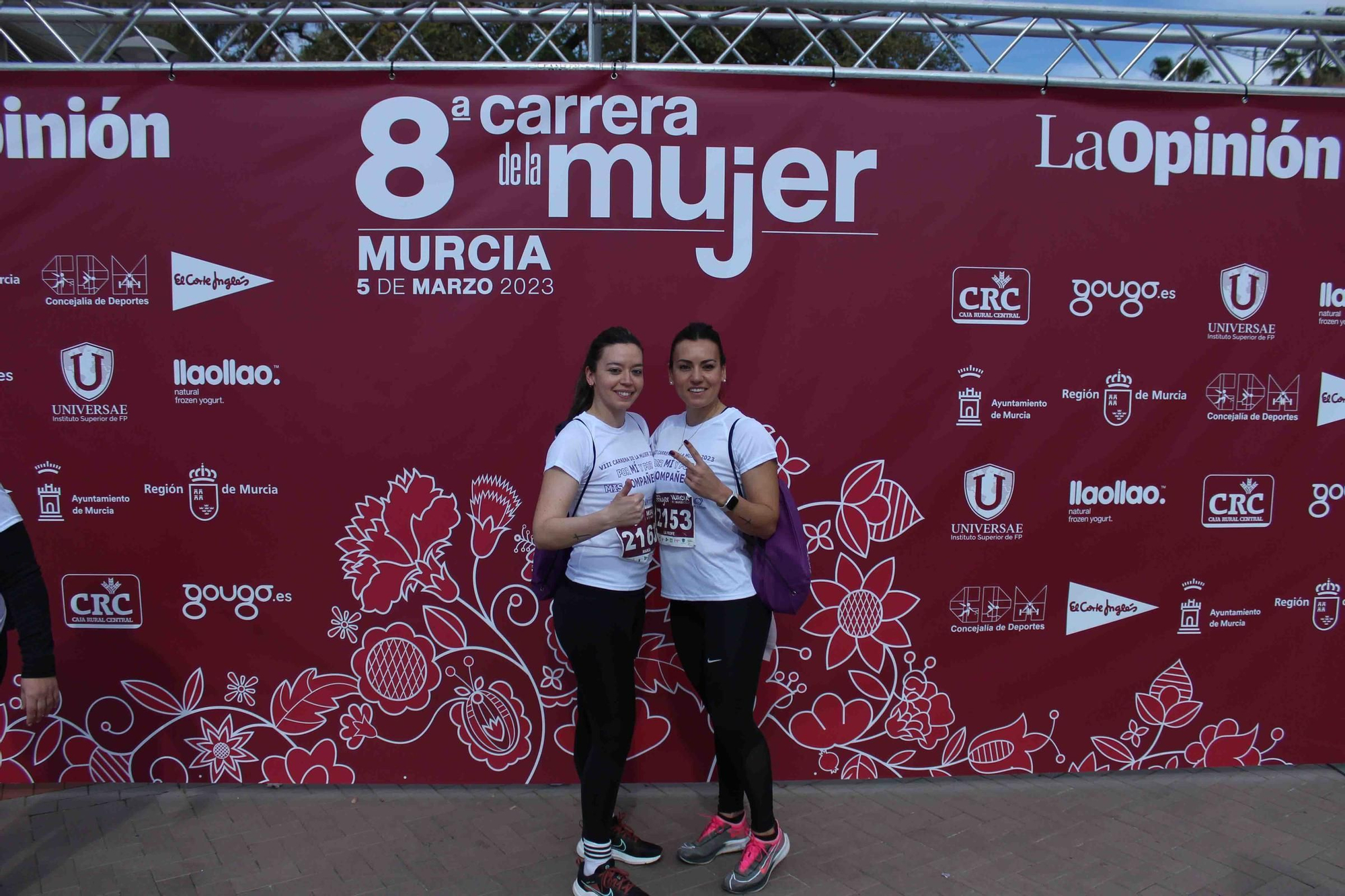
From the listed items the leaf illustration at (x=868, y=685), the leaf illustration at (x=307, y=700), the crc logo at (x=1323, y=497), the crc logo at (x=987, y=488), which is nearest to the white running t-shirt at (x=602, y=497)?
the leaf illustration at (x=868, y=685)

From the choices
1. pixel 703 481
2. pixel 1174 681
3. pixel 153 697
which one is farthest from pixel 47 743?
pixel 1174 681

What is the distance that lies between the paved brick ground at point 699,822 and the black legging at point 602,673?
39 centimetres

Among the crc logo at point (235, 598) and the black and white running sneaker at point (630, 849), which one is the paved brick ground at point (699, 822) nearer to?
the black and white running sneaker at point (630, 849)

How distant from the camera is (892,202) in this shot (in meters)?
3.73

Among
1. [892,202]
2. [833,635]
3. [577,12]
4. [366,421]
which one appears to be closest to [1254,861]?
[833,635]

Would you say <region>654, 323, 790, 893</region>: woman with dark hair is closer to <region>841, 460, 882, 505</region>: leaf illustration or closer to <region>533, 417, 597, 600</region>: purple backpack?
<region>533, 417, 597, 600</region>: purple backpack

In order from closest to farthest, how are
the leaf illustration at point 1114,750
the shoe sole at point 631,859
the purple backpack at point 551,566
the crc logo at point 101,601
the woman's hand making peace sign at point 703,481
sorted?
the woman's hand making peace sign at point 703,481
the purple backpack at point 551,566
the shoe sole at point 631,859
the crc logo at point 101,601
the leaf illustration at point 1114,750

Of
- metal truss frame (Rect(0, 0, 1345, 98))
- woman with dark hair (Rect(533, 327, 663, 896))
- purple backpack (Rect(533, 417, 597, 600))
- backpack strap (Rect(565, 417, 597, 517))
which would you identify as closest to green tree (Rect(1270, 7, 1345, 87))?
metal truss frame (Rect(0, 0, 1345, 98))

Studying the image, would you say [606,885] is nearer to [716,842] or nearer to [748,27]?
[716,842]

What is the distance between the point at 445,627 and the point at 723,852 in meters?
1.38

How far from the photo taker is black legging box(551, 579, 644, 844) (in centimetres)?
294

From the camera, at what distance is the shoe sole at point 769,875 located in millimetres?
3088

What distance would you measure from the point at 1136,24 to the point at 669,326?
2.16 meters

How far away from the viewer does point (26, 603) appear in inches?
104
